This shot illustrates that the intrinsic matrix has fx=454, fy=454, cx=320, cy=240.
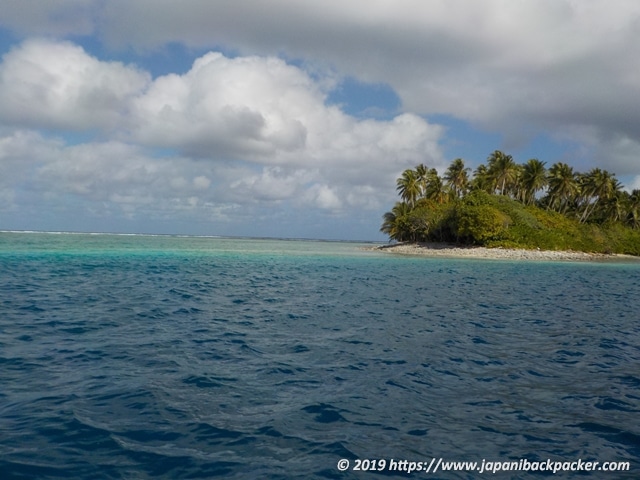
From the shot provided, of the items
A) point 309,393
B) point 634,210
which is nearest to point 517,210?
point 634,210

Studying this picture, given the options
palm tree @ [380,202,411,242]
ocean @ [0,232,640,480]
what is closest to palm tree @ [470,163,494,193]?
palm tree @ [380,202,411,242]

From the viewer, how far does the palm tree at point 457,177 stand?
10000 centimetres

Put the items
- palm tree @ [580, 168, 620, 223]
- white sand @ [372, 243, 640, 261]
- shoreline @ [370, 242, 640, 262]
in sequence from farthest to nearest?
palm tree @ [580, 168, 620, 223] → white sand @ [372, 243, 640, 261] → shoreline @ [370, 242, 640, 262]

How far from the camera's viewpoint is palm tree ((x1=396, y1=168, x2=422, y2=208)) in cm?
10069

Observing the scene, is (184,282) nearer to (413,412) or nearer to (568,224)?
(413,412)

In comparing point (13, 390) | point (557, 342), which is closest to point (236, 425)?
point (13, 390)

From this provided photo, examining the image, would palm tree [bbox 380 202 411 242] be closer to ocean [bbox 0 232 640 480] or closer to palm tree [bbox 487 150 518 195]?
palm tree [bbox 487 150 518 195]

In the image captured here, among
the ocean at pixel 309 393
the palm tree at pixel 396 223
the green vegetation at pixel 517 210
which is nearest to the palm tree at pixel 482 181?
the green vegetation at pixel 517 210

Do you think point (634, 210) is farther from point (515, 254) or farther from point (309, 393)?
point (309, 393)

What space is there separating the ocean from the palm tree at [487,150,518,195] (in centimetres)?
7981

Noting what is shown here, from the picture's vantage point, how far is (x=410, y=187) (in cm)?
10044

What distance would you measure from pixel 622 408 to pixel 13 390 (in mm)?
10794

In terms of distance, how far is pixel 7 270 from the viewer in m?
30.5

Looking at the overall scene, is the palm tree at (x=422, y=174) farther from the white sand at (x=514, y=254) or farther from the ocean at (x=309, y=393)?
the ocean at (x=309, y=393)
